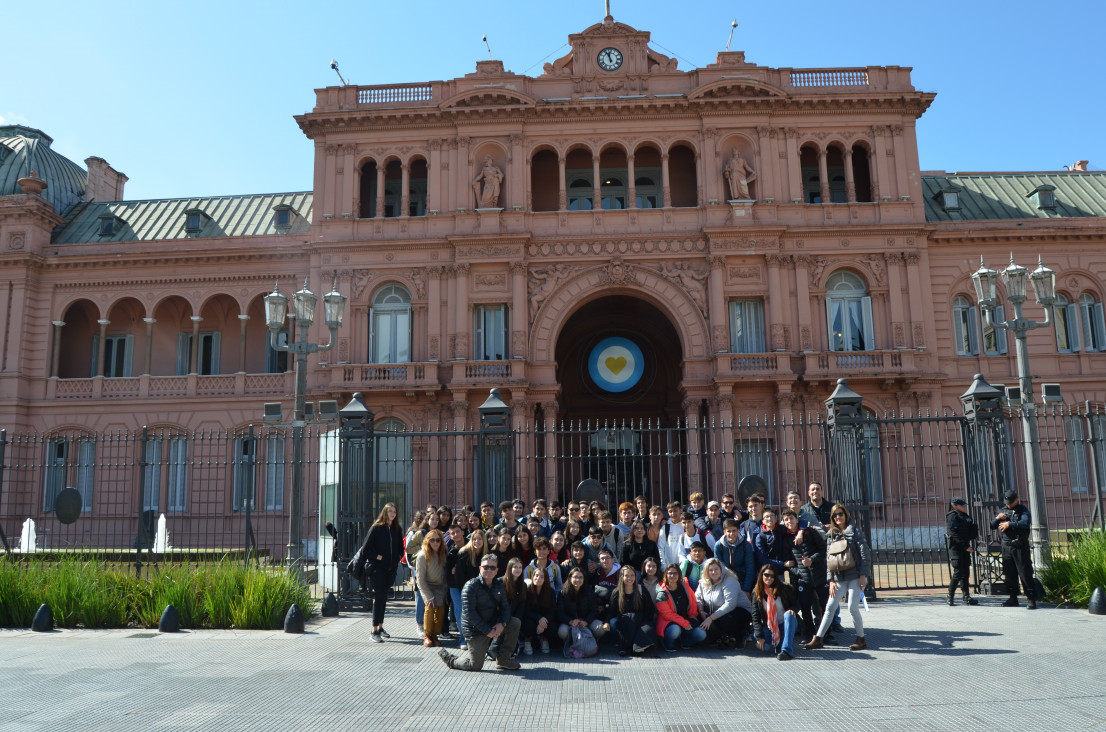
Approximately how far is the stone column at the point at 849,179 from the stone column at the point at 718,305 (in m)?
5.46

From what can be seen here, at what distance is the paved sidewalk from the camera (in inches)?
310

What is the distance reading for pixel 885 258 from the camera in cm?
2970

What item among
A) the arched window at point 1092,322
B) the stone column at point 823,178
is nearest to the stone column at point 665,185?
the stone column at point 823,178

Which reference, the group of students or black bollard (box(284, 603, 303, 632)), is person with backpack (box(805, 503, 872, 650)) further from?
black bollard (box(284, 603, 303, 632))

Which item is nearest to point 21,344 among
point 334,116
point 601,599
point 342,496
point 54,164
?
point 54,164

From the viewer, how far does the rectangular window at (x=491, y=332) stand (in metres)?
30.1

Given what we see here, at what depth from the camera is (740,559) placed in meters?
12.1

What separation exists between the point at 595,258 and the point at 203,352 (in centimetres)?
1733

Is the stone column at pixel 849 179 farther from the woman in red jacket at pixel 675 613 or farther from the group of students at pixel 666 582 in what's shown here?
the woman in red jacket at pixel 675 613

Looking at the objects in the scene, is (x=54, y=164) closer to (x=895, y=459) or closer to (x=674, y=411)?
(x=674, y=411)

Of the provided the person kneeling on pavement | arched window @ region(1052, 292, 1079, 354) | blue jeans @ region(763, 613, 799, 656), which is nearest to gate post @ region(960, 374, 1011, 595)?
blue jeans @ region(763, 613, 799, 656)

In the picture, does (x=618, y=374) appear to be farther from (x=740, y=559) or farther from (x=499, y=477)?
(x=740, y=559)

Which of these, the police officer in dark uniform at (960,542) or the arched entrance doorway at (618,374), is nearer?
the police officer in dark uniform at (960,542)

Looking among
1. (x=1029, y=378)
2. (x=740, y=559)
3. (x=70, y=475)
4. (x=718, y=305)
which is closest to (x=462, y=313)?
(x=718, y=305)
